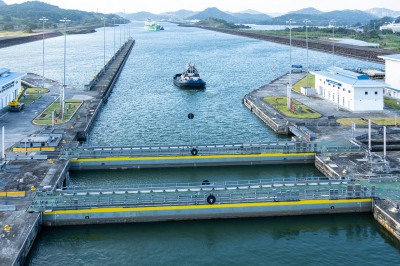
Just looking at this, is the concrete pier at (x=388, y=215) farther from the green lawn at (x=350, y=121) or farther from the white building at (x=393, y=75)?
the white building at (x=393, y=75)

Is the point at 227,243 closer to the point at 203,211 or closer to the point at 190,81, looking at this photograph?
the point at 203,211

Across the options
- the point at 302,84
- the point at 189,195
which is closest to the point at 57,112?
the point at 189,195

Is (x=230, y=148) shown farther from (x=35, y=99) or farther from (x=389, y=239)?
(x=35, y=99)

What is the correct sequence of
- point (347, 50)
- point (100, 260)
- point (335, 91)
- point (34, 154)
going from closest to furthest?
point (100, 260), point (34, 154), point (335, 91), point (347, 50)

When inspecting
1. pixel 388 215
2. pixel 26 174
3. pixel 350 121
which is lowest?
pixel 388 215

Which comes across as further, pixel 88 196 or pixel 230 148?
pixel 230 148

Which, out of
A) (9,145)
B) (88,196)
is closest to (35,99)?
(9,145)
